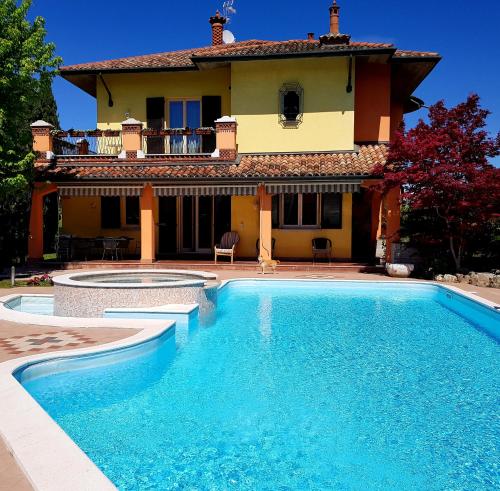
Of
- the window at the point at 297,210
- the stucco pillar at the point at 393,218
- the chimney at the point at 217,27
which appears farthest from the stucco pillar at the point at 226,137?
the chimney at the point at 217,27

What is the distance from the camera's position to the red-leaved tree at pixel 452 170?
1803 cm

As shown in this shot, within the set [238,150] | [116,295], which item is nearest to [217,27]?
[238,150]

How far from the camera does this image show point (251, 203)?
24.6 m

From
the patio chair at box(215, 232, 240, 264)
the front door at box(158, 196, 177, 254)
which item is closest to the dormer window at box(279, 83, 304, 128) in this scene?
the patio chair at box(215, 232, 240, 264)

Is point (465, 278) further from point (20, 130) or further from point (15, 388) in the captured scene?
point (20, 130)

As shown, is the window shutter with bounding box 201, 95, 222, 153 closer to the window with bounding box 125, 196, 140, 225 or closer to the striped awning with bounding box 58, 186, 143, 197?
the window with bounding box 125, 196, 140, 225

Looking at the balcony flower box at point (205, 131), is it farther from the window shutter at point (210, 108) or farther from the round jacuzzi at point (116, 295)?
the round jacuzzi at point (116, 295)

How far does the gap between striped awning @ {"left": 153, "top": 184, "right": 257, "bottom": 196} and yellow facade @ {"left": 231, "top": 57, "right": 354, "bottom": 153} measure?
408cm

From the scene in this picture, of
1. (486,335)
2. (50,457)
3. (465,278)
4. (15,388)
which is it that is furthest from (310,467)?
(465,278)

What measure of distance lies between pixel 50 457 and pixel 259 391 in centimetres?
407

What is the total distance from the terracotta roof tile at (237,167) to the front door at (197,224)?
267 cm

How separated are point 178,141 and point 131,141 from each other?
Answer: 8.03 ft

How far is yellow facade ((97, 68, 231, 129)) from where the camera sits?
25750 millimetres

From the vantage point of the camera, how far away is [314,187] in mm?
20984
